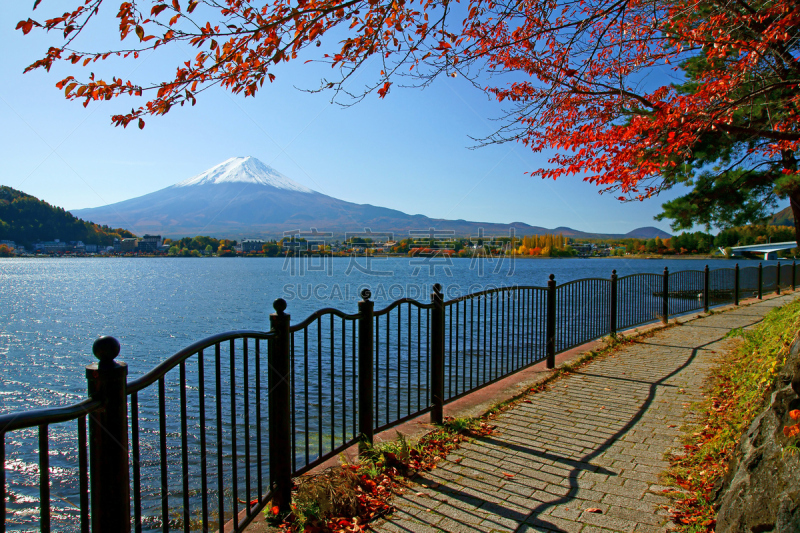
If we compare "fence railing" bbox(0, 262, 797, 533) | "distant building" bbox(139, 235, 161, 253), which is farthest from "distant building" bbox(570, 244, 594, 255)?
"distant building" bbox(139, 235, 161, 253)

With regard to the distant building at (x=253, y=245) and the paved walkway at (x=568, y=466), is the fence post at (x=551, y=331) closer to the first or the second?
the paved walkway at (x=568, y=466)

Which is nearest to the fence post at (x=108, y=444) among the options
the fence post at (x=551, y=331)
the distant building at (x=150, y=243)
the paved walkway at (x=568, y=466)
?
the paved walkway at (x=568, y=466)

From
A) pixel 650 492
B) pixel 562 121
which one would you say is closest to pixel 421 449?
pixel 650 492

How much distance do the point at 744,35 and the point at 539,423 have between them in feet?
21.7

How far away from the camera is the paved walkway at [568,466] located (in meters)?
3.14

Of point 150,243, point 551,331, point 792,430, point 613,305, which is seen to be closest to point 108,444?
point 792,430

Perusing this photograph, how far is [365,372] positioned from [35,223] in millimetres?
140131

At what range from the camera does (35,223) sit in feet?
371

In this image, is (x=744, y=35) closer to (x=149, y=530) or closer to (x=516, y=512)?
(x=516, y=512)

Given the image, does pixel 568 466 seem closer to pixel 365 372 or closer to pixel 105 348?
pixel 365 372

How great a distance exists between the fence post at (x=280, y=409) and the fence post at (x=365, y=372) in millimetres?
920

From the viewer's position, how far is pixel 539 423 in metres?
4.98

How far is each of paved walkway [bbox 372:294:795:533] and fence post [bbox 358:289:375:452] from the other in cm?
66

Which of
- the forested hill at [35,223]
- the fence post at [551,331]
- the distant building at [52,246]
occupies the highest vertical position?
the forested hill at [35,223]
